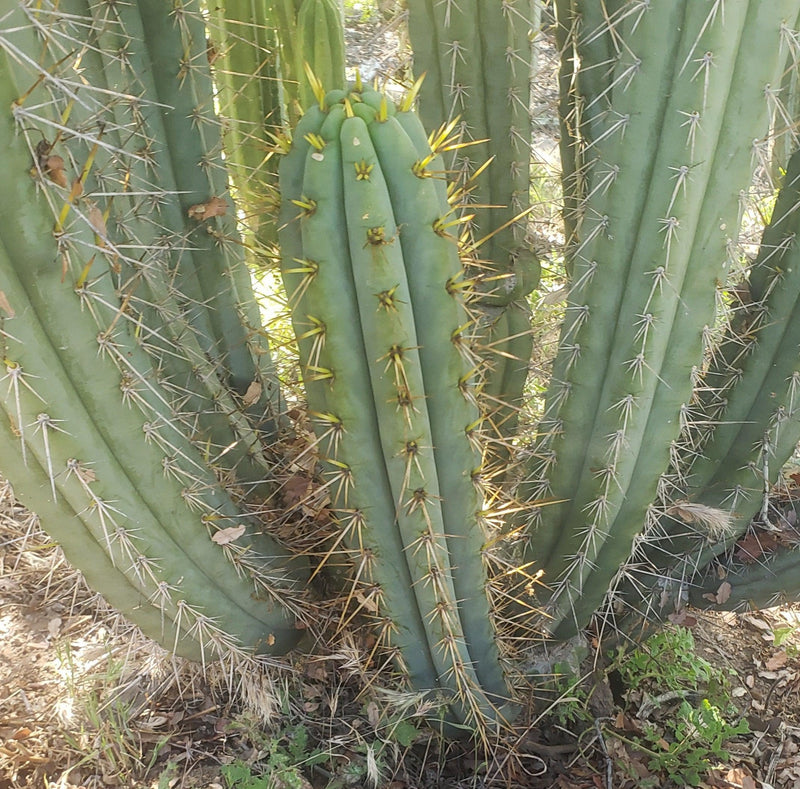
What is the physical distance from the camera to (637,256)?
66.1 inches

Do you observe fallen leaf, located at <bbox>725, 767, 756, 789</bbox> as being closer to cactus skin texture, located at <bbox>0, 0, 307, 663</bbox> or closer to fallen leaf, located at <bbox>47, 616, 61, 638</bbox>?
cactus skin texture, located at <bbox>0, 0, 307, 663</bbox>

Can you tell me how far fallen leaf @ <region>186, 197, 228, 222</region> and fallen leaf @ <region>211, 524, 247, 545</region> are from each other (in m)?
0.76

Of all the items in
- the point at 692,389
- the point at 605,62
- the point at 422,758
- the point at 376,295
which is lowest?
the point at 422,758

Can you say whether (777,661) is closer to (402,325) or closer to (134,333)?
(402,325)

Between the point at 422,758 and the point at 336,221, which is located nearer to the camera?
the point at 336,221

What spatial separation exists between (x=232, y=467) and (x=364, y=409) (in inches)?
25.9


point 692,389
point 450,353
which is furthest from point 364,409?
point 692,389

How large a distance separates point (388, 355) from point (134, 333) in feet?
1.56

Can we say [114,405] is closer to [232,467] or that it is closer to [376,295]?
[376,295]

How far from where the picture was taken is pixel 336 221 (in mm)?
1348

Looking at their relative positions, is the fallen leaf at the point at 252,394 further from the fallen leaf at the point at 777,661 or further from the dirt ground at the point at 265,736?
the fallen leaf at the point at 777,661

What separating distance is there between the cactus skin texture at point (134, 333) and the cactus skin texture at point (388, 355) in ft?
0.99

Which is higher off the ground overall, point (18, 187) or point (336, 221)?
point (18, 187)

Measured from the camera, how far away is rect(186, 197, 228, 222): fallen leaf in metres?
1.91
